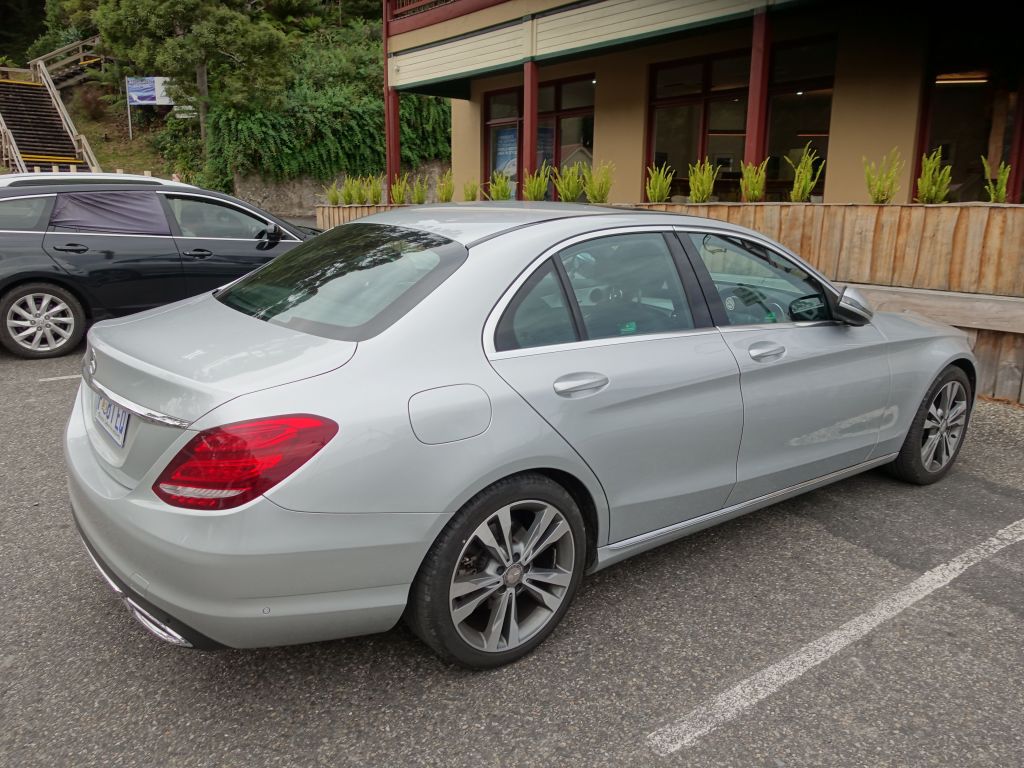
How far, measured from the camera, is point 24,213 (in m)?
7.08

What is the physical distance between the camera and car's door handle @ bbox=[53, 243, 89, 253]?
23.4 feet

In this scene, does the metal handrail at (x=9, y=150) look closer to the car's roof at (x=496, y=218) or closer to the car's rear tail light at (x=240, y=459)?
the car's roof at (x=496, y=218)

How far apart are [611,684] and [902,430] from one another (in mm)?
2414

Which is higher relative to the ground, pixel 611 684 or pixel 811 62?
pixel 811 62

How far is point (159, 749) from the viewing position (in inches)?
94.0

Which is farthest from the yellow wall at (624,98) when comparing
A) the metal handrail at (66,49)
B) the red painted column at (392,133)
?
the metal handrail at (66,49)

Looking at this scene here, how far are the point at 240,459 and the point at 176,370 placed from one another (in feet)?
1.51

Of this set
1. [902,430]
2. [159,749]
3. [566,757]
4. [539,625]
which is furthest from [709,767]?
[902,430]

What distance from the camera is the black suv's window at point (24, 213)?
701 centimetres

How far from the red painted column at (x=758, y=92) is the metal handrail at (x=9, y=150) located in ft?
82.1

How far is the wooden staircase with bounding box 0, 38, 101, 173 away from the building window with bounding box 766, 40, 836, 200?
23.3 meters

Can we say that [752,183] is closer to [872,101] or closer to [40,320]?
[872,101]

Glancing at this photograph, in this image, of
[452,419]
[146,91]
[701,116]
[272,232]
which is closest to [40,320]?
[272,232]

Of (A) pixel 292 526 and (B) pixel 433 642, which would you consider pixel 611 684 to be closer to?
(B) pixel 433 642
